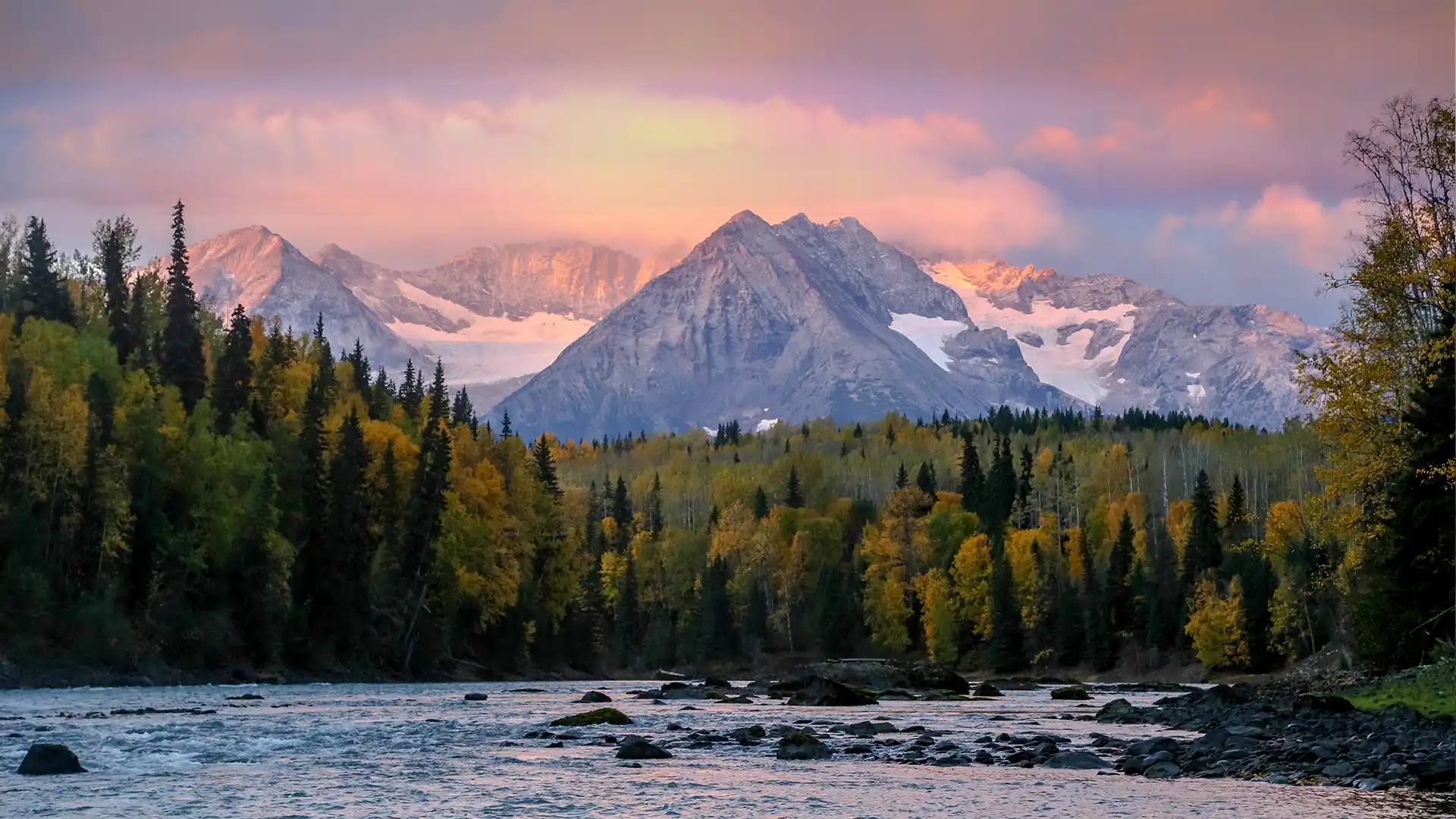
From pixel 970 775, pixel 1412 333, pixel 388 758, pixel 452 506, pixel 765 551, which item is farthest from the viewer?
pixel 765 551

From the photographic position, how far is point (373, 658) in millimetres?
107750

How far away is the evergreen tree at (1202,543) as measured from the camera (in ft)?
478

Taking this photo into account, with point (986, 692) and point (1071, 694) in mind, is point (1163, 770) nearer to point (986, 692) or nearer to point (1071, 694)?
point (1071, 694)

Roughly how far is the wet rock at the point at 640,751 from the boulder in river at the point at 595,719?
13.1 meters

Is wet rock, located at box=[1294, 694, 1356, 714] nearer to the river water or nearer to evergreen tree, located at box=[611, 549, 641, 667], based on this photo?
Result: the river water

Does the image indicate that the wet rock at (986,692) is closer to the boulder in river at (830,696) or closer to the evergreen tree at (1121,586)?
the boulder in river at (830,696)

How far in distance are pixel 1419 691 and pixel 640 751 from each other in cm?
2323

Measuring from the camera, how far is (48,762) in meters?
38.0

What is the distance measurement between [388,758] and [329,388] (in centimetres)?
9076

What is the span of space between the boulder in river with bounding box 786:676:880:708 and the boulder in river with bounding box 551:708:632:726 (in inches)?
752

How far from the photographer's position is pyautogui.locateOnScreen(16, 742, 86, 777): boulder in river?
1487 inches

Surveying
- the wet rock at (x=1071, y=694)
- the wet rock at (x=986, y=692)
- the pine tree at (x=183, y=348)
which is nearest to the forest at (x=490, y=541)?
the pine tree at (x=183, y=348)

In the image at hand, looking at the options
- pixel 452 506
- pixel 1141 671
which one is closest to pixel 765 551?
pixel 1141 671

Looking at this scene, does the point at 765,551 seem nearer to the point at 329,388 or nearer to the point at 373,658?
the point at 329,388
